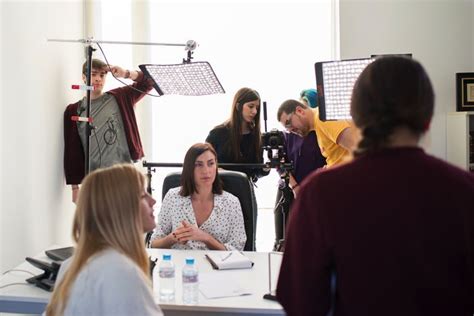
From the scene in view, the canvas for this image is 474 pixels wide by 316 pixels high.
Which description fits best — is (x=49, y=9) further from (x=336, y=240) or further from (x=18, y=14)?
(x=336, y=240)

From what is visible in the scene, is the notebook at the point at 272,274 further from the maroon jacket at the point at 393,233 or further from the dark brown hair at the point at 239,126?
the dark brown hair at the point at 239,126

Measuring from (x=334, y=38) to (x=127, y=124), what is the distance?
1768 mm

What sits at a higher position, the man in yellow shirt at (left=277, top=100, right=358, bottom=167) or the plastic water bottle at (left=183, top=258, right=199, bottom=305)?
the man in yellow shirt at (left=277, top=100, right=358, bottom=167)

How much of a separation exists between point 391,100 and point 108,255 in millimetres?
787

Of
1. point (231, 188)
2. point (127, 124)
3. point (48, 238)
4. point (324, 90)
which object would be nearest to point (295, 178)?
point (231, 188)

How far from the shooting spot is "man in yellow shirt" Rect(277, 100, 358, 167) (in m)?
2.46

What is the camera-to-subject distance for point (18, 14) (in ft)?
8.75

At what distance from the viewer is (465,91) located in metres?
3.84

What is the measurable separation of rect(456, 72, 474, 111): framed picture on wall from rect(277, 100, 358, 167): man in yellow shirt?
1.43m

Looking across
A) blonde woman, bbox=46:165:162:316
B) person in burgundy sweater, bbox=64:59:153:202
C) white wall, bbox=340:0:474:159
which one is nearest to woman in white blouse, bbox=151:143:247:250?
person in burgundy sweater, bbox=64:59:153:202

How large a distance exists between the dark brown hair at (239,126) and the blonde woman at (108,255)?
5.63 feet

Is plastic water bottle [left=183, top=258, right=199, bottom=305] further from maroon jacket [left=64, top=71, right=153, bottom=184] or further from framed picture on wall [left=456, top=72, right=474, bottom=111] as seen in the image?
framed picture on wall [left=456, top=72, right=474, bottom=111]

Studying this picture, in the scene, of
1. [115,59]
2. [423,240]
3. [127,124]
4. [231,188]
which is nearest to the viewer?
[423,240]

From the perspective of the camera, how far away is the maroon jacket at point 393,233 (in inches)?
38.0
